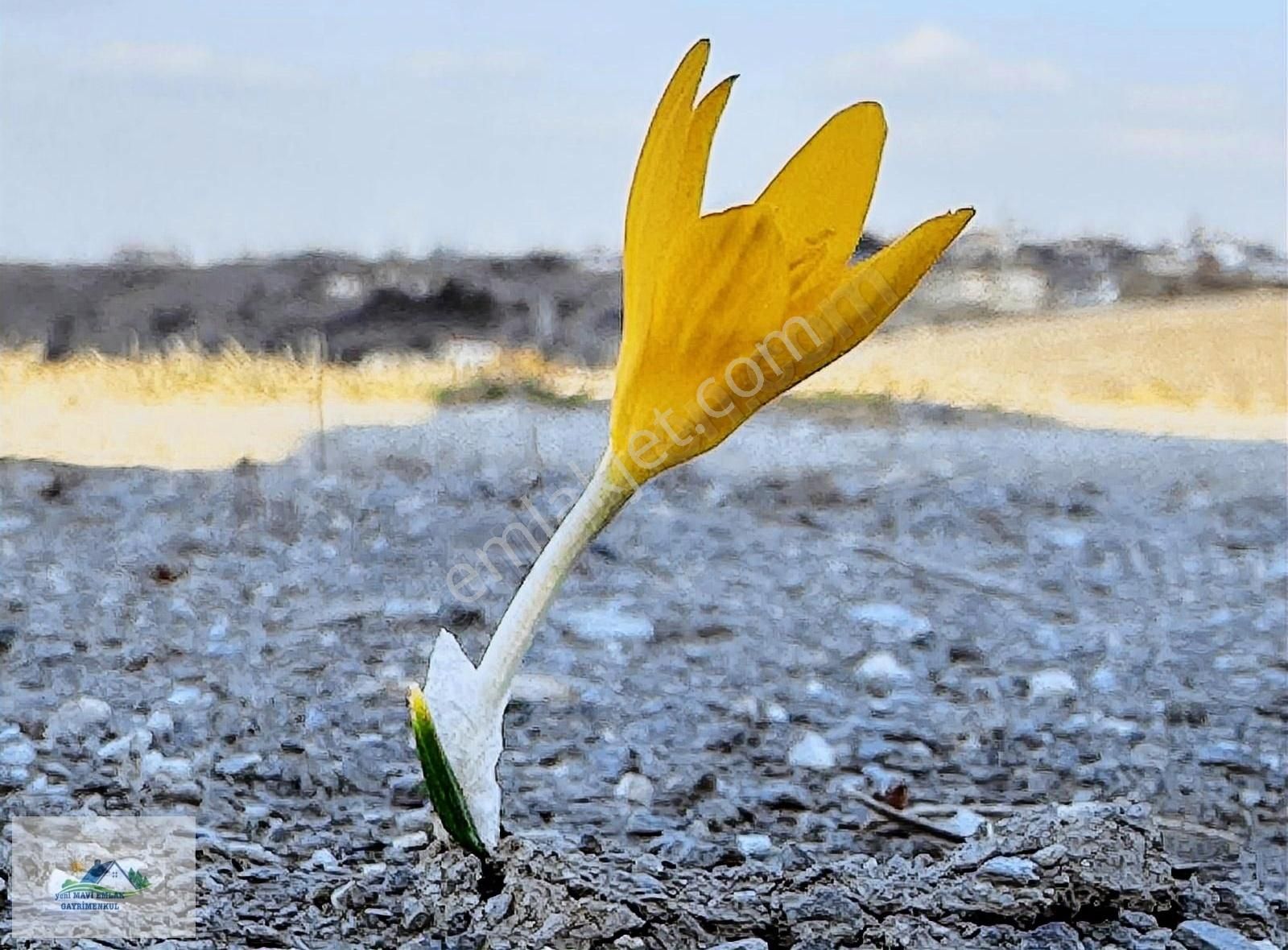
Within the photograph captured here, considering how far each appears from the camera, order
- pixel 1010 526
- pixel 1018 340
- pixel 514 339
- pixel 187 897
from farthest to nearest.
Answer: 1. pixel 514 339
2. pixel 1018 340
3. pixel 1010 526
4. pixel 187 897

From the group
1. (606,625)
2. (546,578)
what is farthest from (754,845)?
(606,625)

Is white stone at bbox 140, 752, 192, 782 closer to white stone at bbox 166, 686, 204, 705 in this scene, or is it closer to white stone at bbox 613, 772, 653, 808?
white stone at bbox 166, 686, 204, 705

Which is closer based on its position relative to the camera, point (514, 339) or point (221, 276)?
point (514, 339)

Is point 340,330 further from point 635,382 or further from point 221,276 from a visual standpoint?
point 635,382

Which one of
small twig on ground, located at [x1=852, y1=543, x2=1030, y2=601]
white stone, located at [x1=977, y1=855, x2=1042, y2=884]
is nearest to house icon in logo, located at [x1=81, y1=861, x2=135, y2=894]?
white stone, located at [x1=977, y1=855, x2=1042, y2=884]

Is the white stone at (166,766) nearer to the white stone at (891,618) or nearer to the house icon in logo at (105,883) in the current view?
the house icon in logo at (105,883)

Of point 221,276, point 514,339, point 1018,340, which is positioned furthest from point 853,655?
point 221,276
